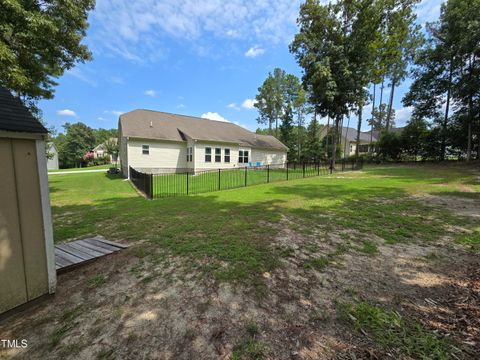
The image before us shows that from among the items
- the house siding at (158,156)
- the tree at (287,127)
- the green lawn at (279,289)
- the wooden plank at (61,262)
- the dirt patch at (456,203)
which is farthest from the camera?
the tree at (287,127)

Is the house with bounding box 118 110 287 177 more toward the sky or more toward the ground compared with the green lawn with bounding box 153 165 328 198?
more toward the sky

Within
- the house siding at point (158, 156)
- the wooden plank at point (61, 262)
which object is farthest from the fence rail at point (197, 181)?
the wooden plank at point (61, 262)

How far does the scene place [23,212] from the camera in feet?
8.19

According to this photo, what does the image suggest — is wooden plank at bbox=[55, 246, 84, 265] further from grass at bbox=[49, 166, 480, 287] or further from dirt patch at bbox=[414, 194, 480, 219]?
dirt patch at bbox=[414, 194, 480, 219]

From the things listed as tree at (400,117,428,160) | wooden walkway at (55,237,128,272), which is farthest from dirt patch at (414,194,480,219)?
tree at (400,117,428,160)

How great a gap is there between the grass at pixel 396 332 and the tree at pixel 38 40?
460 inches

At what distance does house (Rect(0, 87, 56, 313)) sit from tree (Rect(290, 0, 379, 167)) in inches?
781

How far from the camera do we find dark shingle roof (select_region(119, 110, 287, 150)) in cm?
1798

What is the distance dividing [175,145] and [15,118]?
16.9m

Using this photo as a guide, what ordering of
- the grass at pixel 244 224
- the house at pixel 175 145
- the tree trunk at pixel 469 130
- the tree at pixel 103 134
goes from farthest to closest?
the tree at pixel 103 134
the tree trunk at pixel 469 130
the house at pixel 175 145
the grass at pixel 244 224

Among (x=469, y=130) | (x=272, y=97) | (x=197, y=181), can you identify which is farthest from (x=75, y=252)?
(x=272, y=97)

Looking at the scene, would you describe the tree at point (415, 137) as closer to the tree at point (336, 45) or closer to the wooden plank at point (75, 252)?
the tree at point (336, 45)

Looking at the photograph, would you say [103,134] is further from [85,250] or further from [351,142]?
[85,250]

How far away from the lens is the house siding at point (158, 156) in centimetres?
1698
